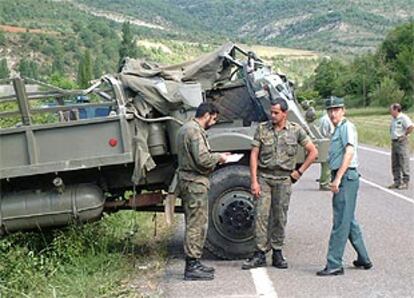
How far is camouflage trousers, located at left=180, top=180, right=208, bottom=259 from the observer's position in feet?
28.6

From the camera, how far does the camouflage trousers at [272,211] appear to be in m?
8.96

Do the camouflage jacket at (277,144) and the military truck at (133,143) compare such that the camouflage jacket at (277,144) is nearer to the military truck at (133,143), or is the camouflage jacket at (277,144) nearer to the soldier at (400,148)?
the military truck at (133,143)

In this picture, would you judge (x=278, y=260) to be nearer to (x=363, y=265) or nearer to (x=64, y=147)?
(x=363, y=265)

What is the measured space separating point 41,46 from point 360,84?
4009cm

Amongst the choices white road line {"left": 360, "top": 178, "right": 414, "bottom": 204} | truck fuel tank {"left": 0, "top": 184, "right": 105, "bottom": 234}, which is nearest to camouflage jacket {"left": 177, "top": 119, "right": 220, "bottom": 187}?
truck fuel tank {"left": 0, "top": 184, "right": 105, "bottom": 234}

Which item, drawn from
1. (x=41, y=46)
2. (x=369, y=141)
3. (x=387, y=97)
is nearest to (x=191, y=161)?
(x=369, y=141)

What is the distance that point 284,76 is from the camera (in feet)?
35.1

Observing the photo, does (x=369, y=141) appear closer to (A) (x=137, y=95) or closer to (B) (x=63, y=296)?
(A) (x=137, y=95)

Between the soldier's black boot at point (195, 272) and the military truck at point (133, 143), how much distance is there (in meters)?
0.80

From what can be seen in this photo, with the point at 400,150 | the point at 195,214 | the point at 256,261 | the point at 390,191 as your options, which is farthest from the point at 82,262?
the point at 400,150

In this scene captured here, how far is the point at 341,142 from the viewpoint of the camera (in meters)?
8.68

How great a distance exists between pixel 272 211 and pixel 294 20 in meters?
180

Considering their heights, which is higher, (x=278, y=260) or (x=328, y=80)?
(x=278, y=260)

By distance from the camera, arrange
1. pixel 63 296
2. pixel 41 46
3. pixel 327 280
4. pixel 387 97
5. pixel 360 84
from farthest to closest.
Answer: pixel 360 84 < pixel 387 97 < pixel 41 46 < pixel 327 280 < pixel 63 296
